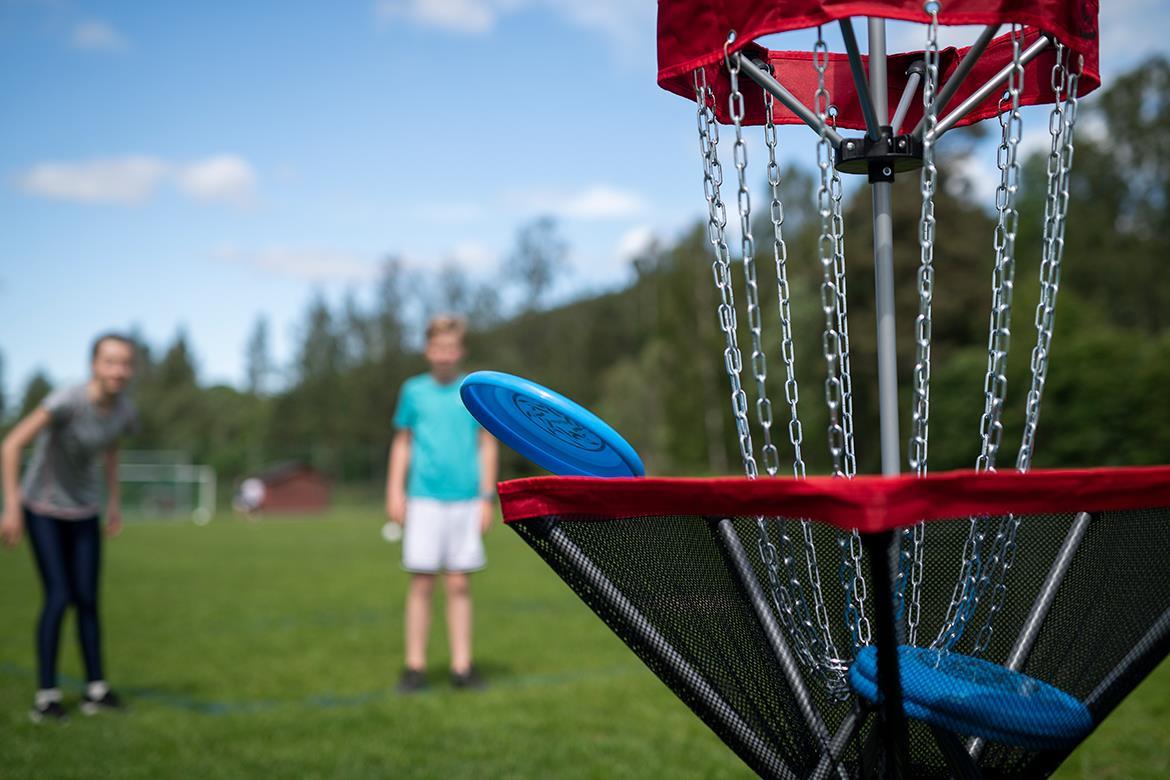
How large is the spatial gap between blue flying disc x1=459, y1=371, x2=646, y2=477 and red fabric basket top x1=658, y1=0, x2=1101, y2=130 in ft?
2.54

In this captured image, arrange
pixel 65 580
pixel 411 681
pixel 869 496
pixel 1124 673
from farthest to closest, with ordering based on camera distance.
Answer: pixel 411 681, pixel 65 580, pixel 1124 673, pixel 869 496

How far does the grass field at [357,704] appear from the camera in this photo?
4484mm

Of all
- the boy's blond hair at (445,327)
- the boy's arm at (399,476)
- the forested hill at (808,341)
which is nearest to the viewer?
the boy's arm at (399,476)

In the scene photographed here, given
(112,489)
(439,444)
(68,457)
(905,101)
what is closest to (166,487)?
(112,489)

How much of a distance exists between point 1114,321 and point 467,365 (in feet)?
118

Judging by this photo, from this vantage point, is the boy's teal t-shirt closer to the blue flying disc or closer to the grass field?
the grass field

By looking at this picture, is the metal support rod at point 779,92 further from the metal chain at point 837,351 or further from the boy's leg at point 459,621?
the boy's leg at point 459,621

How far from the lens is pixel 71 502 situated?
18.9 ft

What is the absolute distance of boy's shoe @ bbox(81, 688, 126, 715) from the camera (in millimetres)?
5707

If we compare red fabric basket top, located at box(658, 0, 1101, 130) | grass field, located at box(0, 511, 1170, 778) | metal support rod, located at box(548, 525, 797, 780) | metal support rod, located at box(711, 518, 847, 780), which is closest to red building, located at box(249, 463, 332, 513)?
grass field, located at box(0, 511, 1170, 778)

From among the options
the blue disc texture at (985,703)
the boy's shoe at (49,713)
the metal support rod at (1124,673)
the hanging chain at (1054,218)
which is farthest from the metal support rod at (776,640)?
the boy's shoe at (49,713)

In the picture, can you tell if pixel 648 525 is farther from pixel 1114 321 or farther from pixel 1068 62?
pixel 1114 321

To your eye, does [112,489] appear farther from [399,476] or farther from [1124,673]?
[1124,673]

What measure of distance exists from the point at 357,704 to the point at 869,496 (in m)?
4.87
